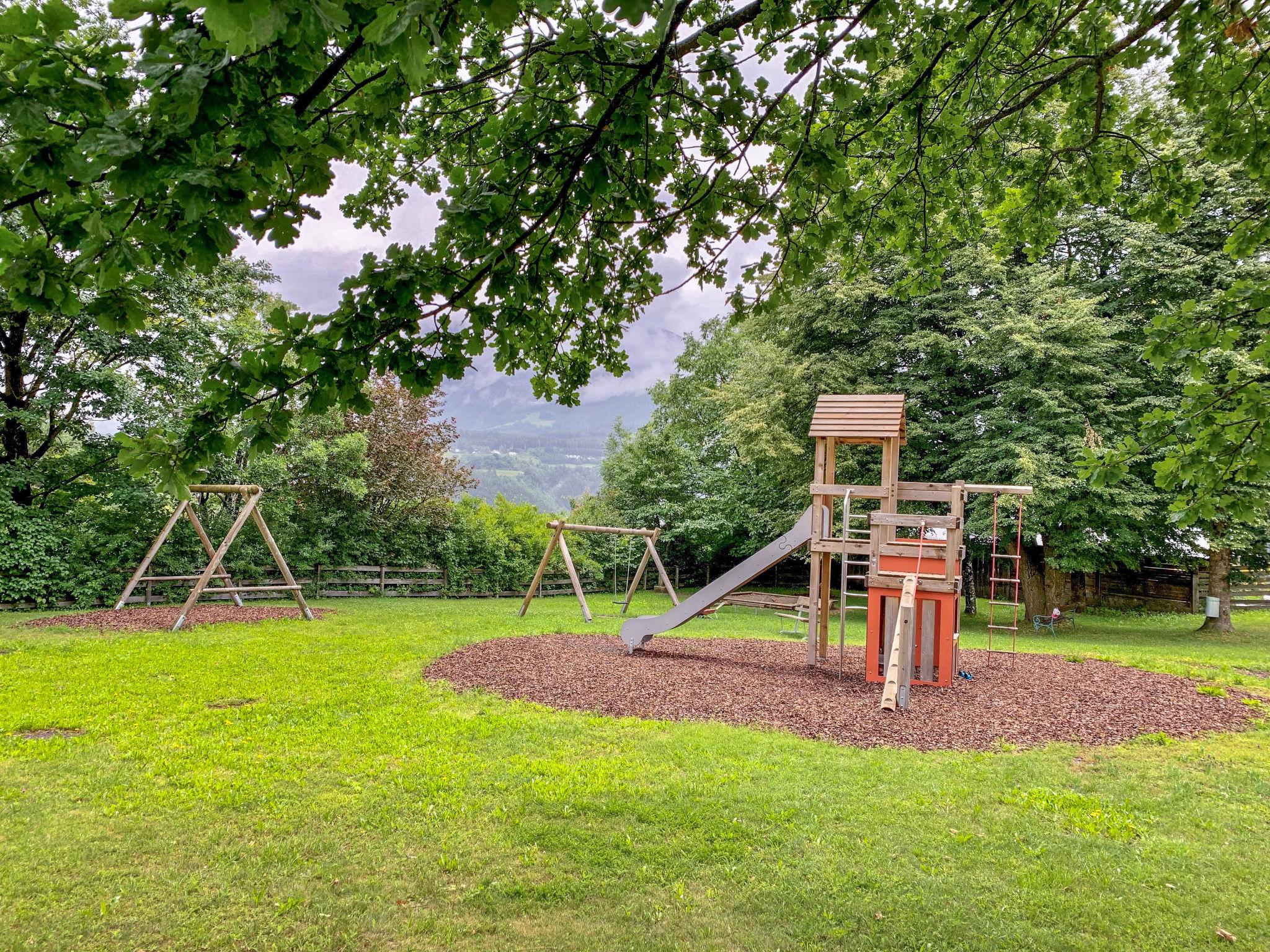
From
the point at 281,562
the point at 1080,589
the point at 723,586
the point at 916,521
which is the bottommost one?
the point at 1080,589

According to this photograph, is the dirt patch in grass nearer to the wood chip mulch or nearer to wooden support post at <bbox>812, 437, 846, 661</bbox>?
the wood chip mulch

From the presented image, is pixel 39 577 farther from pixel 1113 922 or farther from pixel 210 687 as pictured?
pixel 1113 922

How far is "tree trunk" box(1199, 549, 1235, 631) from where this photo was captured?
1511cm

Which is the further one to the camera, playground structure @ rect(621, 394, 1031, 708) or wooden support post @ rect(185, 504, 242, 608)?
wooden support post @ rect(185, 504, 242, 608)

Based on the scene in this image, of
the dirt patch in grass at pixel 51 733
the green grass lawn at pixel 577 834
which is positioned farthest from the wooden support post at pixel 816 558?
the dirt patch in grass at pixel 51 733

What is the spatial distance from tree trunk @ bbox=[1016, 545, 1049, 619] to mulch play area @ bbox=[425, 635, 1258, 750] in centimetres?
712

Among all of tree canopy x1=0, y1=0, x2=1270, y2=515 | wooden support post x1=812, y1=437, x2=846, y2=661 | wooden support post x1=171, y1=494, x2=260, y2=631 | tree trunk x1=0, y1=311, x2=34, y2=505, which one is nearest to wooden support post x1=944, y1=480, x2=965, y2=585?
wooden support post x1=812, y1=437, x2=846, y2=661

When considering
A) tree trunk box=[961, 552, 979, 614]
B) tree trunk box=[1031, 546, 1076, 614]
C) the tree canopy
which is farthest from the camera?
tree trunk box=[961, 552, 979, 614]

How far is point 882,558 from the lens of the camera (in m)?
9.14

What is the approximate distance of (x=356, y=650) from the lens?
9.75 meters

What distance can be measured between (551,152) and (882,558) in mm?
7733

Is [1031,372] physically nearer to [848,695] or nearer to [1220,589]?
[1220,589]

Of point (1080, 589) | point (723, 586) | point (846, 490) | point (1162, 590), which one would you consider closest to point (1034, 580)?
point (1080, 589)

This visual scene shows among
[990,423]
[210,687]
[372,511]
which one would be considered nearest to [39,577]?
[372,511]
